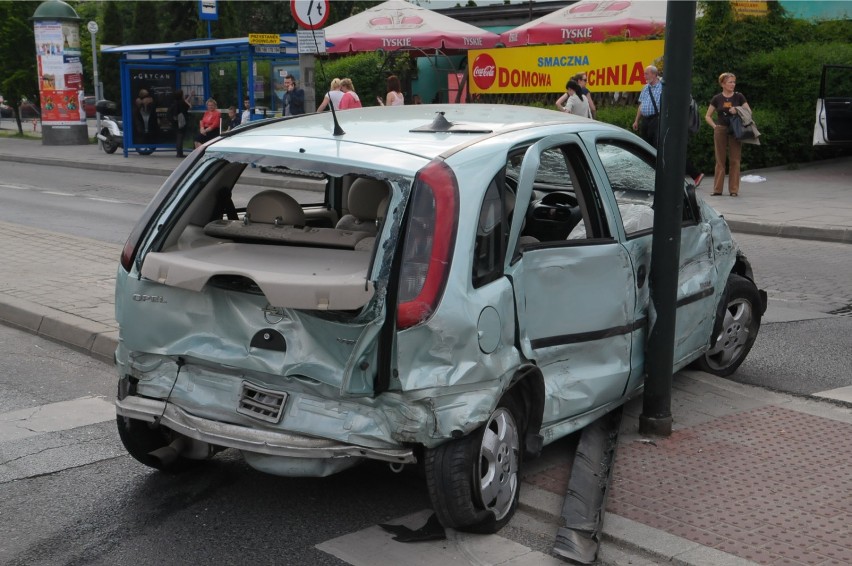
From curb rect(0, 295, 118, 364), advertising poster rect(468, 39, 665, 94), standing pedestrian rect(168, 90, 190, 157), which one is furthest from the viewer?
standing pedestrian rect(168, 90, 190, 157)

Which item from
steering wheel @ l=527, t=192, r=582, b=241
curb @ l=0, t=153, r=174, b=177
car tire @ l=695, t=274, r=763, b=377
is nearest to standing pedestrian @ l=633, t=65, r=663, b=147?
car tire @ l=695, t=274, r=763, b=377

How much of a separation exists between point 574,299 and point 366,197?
109cm

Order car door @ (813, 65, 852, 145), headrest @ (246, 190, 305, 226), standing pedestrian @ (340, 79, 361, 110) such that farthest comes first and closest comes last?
1. standing pedestrian @ (340, 79, 361, 110)
2. car door @ (813, 65, 852, 145)
3. headrest @ (246, 190, 305, 226)

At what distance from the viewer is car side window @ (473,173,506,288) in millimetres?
4090

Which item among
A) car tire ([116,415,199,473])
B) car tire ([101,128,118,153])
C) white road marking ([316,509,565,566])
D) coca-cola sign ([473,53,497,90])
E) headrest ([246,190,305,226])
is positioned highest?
coca-cola sign ([473,53,497,90])

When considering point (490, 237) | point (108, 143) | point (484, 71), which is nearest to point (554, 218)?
point (490, 237)

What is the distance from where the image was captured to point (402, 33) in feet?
81.9

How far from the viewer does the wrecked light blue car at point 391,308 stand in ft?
13.0

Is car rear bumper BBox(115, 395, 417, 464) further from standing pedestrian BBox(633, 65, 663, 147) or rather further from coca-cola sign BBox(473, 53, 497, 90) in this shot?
coca-cola sign BBox(473, 53, 497, 90)

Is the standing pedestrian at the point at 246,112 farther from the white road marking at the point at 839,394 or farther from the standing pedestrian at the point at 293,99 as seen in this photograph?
the white road marking at the point at 839,394

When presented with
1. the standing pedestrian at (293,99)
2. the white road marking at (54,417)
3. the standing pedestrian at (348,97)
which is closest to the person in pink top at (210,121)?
the standing pedestrian at (293,99)

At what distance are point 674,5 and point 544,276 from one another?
1.57m

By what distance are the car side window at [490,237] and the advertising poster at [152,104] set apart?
938 inches

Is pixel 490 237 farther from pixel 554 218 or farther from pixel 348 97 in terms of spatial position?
pixel 348 97
